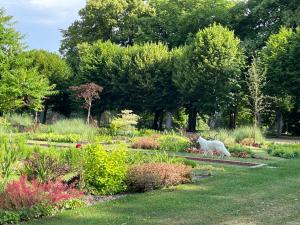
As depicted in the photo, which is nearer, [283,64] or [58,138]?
[58,138]

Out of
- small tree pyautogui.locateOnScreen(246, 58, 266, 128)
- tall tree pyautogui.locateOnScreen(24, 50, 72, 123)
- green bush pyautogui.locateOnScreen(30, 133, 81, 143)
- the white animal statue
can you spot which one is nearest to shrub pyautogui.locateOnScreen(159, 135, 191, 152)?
the white animal statue

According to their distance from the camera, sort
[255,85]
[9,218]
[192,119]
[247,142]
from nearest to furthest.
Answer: [9,218], [247,142], [255,85], [192,119]

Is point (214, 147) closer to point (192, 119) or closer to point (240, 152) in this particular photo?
point (240, 152)

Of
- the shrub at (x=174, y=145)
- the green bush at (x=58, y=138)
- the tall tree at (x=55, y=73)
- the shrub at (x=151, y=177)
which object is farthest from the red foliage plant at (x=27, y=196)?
the tall tree at (x=55, y=73)

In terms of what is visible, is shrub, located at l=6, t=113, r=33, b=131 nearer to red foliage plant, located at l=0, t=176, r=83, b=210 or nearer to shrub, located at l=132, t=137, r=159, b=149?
Result: shrub, located at l=132, t=137, r=159, b=149

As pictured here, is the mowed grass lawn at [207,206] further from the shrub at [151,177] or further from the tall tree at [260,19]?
the tall tree at [260,19]

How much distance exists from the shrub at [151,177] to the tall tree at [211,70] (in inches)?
1030

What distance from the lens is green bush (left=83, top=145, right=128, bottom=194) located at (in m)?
9.98

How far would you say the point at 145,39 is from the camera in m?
50.2

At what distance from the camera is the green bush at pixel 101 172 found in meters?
9.98

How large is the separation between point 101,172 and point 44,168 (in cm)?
122

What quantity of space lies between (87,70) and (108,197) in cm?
3359

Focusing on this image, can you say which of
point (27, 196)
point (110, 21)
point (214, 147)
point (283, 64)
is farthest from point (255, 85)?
point (110, 21)

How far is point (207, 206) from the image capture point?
8594 millimetres
